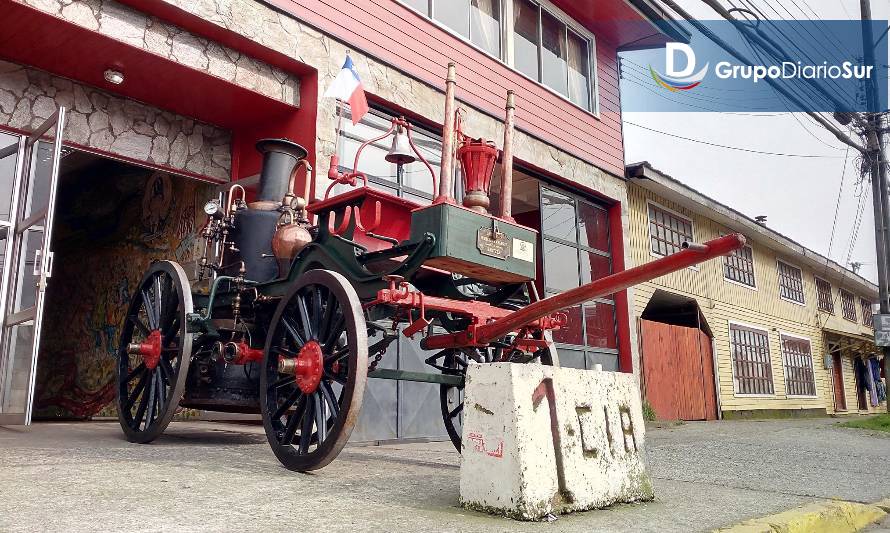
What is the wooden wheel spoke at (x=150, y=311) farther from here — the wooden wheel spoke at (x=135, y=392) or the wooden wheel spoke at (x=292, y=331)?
the wooden wheel spoke at (x=292, y=331)

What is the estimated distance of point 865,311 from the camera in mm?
26859

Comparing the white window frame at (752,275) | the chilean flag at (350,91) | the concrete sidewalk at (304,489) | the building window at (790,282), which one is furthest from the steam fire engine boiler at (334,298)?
the building window at (790,282)

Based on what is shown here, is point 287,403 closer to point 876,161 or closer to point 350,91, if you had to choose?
point 350,91

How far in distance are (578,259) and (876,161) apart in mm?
9880

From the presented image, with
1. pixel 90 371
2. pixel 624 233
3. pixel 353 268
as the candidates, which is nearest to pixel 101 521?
pixel 353 268

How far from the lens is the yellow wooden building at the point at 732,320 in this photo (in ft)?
42.1

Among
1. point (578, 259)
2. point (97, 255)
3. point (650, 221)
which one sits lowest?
point (578, 259)

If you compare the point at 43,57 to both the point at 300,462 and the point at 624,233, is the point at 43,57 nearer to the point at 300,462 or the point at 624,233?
the point at 300,462

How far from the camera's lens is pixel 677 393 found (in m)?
12.8

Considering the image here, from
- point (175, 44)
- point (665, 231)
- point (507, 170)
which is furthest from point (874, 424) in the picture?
point (175, 44)

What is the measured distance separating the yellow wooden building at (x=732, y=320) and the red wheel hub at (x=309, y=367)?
854 cm

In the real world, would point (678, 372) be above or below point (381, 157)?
below

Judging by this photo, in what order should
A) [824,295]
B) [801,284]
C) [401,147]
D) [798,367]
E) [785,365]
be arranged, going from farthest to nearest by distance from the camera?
[824,295]
[801,284]
[798,367]
[785,365]
[401,147]

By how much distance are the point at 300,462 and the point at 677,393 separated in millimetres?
10811
